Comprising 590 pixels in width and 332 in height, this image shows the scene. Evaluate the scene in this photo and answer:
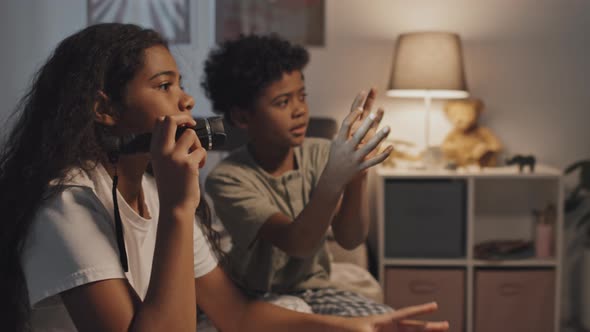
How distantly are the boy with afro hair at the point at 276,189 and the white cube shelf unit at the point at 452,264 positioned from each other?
0.81 metres

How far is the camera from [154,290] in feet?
2.85

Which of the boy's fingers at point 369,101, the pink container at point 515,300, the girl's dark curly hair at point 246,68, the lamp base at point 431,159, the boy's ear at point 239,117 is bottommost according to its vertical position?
the pink container at point 515,300

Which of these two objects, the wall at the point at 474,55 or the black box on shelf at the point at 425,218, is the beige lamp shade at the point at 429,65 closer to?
the wall at the point at 474,55

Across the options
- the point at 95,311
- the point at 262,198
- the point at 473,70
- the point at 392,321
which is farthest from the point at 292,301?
the point at 473,70

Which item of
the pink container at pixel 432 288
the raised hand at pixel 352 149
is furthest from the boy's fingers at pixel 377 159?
the pink container at pixel 432 288

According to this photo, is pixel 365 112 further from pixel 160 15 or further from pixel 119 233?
pixel 160 15

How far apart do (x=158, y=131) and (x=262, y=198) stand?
70 centimetres

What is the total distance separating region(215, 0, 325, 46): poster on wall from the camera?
271 cm

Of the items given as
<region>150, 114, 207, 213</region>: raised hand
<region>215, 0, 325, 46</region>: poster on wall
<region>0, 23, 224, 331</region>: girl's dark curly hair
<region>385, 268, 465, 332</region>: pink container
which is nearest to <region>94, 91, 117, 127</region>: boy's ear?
<region>0, 23, 224, 331</region>: girl's dark curly hair

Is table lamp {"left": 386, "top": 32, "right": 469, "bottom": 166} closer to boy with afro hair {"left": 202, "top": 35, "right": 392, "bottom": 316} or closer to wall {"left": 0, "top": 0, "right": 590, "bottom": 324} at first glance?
wall {"left": 0, "top": 0, "right": 590, "bottom": 324}

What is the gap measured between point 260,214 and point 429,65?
1.20 m

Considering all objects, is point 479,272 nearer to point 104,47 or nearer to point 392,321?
point 392,321

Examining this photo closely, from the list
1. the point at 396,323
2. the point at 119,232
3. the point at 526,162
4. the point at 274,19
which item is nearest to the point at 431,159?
the point at 526,162

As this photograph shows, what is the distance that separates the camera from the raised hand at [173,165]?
870 mm
